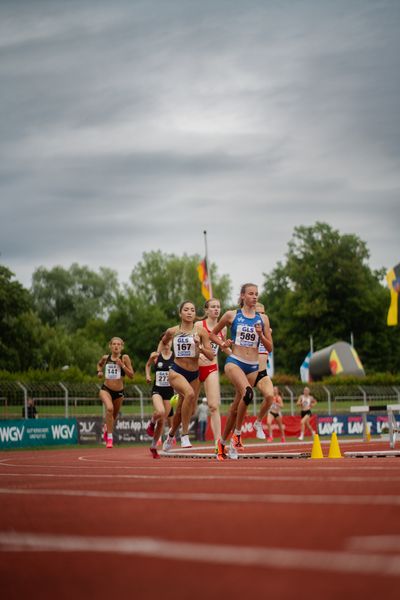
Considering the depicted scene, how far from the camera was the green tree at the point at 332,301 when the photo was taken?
98.5 meters

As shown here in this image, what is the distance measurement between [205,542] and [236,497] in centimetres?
215

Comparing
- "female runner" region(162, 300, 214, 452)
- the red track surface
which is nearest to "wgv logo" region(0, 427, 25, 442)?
"female runner" region(162, 300, 214, 452)

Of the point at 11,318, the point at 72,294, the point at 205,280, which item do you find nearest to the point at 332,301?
the point at 72,294

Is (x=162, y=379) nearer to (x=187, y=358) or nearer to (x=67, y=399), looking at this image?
(x=187, y=358)

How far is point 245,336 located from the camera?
1569cm

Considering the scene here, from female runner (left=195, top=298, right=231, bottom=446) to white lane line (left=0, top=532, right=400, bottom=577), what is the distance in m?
11.3

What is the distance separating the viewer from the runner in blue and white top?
1550cm

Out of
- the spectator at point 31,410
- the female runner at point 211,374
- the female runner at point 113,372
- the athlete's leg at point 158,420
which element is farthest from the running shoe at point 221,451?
the spectator at point 31,410

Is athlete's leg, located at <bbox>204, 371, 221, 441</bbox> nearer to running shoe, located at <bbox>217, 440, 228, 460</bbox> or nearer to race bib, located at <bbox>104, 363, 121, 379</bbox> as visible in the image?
running shoe, located at <bbox>217, 440, 228, 460</bbox>

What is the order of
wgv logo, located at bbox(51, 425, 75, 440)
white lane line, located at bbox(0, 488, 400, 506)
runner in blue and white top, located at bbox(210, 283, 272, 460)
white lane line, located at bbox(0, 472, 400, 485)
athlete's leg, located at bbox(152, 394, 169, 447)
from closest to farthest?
white lane line, located at bbox(0, 488, 400, 506) → white lane line, located at bbox(0, 472, 400, 485) → runner in blue and white top, located at bbox(210, 283, 272, 460) → athlete's leg, located at bbox(152, 394, 169, 447) → wgv logo, located at bbox(51, 425, 75, 440)

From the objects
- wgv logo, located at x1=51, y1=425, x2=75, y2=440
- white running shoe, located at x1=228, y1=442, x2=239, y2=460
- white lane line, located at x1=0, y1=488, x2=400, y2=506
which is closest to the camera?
white lane line, located at x1=0, y1=488, x2=400, y2=506

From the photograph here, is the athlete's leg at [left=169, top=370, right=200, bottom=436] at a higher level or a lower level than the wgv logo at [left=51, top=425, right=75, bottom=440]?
higher

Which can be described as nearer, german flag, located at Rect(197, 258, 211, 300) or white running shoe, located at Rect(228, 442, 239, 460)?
white running shoe, located at Rect(228, 442, 239, 460)

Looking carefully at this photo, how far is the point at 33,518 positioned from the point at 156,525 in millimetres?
967
